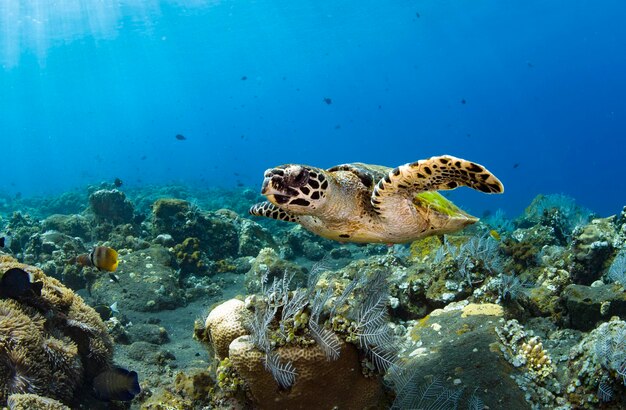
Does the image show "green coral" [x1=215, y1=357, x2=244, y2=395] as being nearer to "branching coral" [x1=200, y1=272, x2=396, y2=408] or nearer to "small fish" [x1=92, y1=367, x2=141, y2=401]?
"branching coral" [x1=200, y1=272, x2=396, y2=408]

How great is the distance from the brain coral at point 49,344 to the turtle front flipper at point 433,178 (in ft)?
11.7

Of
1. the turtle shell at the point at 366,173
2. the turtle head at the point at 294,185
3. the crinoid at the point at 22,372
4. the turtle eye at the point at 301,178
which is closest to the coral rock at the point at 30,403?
the crinoid at the point at 22,372

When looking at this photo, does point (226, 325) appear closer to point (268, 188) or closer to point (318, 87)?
point (268, 188)

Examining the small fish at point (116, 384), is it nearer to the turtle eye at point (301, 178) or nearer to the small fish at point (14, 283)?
the small fish at point (14, 283)

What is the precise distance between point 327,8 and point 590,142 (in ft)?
406

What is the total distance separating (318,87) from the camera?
157 m

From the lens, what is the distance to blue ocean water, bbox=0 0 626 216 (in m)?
68.2

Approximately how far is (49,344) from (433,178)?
4094mm

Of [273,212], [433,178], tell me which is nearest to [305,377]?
[433,178]

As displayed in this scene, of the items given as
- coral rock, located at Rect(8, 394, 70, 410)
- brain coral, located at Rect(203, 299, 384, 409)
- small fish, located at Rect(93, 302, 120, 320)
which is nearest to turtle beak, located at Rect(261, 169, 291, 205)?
brain coral, located at Rect(203, 299, 384, 409)

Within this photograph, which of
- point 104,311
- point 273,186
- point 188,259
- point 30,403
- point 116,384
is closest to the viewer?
point 30,403

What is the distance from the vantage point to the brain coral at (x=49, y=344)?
3.53 m

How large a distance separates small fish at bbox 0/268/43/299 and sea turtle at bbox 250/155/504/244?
2639mm

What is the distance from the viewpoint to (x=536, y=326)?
185 inches
